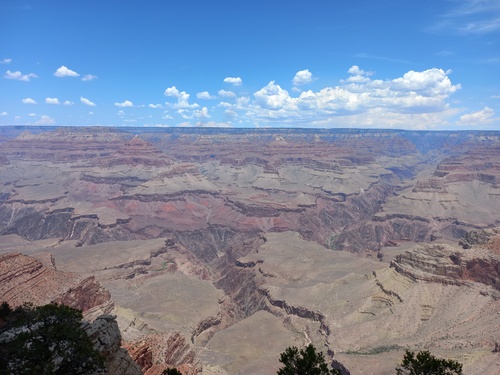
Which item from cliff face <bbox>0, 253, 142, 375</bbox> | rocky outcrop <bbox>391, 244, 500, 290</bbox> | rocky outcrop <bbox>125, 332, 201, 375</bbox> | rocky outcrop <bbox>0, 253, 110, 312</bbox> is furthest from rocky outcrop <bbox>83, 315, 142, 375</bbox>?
rocky outcrop <bbox>391, 244, 500, 290</bbox>

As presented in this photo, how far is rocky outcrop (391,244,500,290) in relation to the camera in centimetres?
7944

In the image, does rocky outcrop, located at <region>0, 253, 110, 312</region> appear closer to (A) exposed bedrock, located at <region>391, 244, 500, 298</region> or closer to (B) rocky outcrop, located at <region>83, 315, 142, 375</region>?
(B) rocky outcrop, located at <region>83, 315, 142, 375</region>

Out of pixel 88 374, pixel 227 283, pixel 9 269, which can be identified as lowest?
pixel 227 283

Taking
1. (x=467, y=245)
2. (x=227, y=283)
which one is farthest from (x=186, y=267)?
(x=467, y=245)

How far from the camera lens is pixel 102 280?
11694cm

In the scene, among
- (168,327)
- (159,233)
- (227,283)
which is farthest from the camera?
(159,233)

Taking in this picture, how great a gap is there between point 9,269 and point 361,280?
78343 millimetres

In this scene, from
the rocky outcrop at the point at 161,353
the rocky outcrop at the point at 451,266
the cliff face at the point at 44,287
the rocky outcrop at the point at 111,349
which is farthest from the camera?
the rocky outcrop at the point at 451,266

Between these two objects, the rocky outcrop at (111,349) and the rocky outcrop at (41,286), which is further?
the rocky outcrop at (41,286)

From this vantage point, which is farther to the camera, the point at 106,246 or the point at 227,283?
the point at 106,246

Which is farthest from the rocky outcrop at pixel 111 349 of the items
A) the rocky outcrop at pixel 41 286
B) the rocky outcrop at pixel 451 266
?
the rocky outcrop at pixel 451 266

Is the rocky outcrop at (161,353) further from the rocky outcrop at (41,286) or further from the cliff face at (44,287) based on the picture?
the rocky outcrop at (41,286)

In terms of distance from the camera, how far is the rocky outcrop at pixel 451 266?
79.4 meters

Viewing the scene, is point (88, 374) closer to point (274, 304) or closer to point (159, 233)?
point (274, 304)
